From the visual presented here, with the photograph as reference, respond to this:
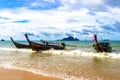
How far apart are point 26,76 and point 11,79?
97 centimetres

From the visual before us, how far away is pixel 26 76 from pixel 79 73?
259 cm

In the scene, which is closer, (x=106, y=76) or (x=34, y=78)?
(x=34, y=78)

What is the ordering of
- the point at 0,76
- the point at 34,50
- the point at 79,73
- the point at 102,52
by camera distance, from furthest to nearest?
the point at 34,50, the point at 102,52, the point at 79,73, the point at 0,76

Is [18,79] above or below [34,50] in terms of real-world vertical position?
above

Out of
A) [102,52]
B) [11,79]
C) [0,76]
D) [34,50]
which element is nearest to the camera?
[11,79]

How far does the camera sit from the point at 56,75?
11109mm

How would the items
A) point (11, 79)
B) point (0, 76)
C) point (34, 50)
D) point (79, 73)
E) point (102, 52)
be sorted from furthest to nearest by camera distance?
point (34, 50) → point (102, 52) → point (79, 73) → point (0, 76) → point (11, 79)

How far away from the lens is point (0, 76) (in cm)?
1070

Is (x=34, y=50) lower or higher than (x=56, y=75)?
lower

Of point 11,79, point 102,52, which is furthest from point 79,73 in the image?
point 102,52

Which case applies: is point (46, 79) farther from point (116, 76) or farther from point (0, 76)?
point (116, 76)

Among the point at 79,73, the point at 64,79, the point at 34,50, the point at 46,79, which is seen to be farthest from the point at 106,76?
the point at 34,50

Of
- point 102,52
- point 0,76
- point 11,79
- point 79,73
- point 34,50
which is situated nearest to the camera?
point 11,79

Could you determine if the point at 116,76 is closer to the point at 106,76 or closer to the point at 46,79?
the point at 106,76
